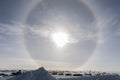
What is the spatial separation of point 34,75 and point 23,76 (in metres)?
1.81

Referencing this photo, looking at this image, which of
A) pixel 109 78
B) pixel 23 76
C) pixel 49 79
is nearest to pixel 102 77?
pixel 109 78

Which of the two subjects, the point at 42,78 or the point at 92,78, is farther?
the point at 92,78

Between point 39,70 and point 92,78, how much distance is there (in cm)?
969

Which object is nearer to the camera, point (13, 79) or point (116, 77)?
point (13, 79)

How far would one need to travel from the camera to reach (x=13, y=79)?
1331 inches

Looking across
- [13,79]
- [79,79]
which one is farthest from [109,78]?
[13,79]

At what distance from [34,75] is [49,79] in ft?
8.66

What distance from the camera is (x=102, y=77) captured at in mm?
37250

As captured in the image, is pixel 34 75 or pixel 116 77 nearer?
pixel 34 75

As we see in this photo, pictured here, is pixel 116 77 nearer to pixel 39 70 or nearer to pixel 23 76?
pixel 39 70

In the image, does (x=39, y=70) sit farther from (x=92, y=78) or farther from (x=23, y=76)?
(x=92, y=78)

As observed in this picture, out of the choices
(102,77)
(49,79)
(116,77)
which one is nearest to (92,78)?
(102,77)

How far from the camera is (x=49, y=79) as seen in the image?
33094 mm

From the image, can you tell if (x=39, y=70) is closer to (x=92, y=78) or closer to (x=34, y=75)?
(x=34, y=75)
